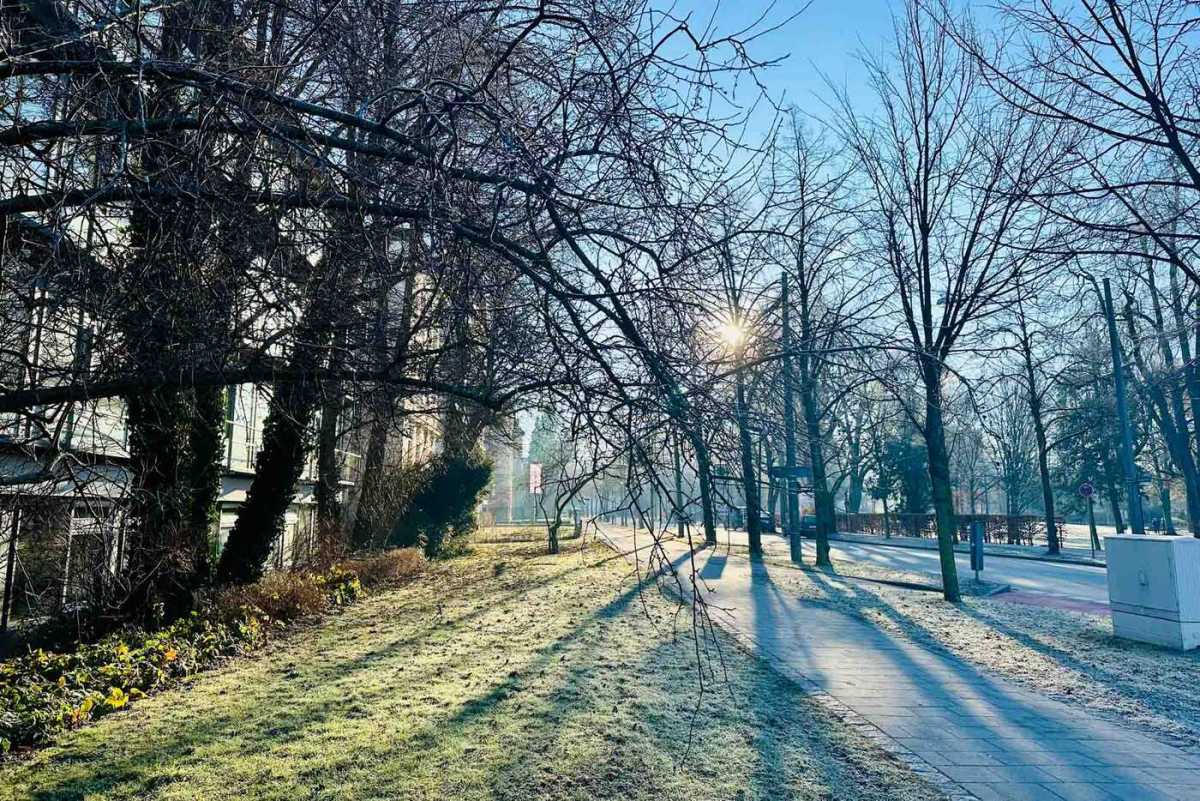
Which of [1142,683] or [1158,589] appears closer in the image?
[1142,683]

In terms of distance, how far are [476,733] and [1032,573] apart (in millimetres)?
20968

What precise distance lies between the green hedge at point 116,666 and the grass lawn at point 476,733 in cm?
24

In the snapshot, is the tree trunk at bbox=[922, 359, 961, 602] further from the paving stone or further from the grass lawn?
the paving stone

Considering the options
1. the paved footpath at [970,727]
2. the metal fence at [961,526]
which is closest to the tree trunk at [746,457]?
the paved footpath at [970,727]

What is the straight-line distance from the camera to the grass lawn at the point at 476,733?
4789 millimetres

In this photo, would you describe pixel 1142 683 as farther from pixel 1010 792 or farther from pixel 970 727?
pixel 1010 792

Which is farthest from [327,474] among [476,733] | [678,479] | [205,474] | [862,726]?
[678,479]

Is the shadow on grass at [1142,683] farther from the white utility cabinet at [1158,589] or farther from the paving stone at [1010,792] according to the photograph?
the paving stone at [1010,792]

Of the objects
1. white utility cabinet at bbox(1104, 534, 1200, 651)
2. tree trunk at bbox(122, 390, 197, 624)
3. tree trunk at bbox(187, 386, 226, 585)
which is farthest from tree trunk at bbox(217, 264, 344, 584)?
white utility cabinet at bbox(1104, 534, 1200, 651)

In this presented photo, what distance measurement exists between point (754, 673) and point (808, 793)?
3.31 meters

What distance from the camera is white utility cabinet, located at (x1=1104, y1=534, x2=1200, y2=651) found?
9469 millimetres

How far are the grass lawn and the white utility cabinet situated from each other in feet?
16.8

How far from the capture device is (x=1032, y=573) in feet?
73.0

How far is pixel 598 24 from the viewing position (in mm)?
4395
